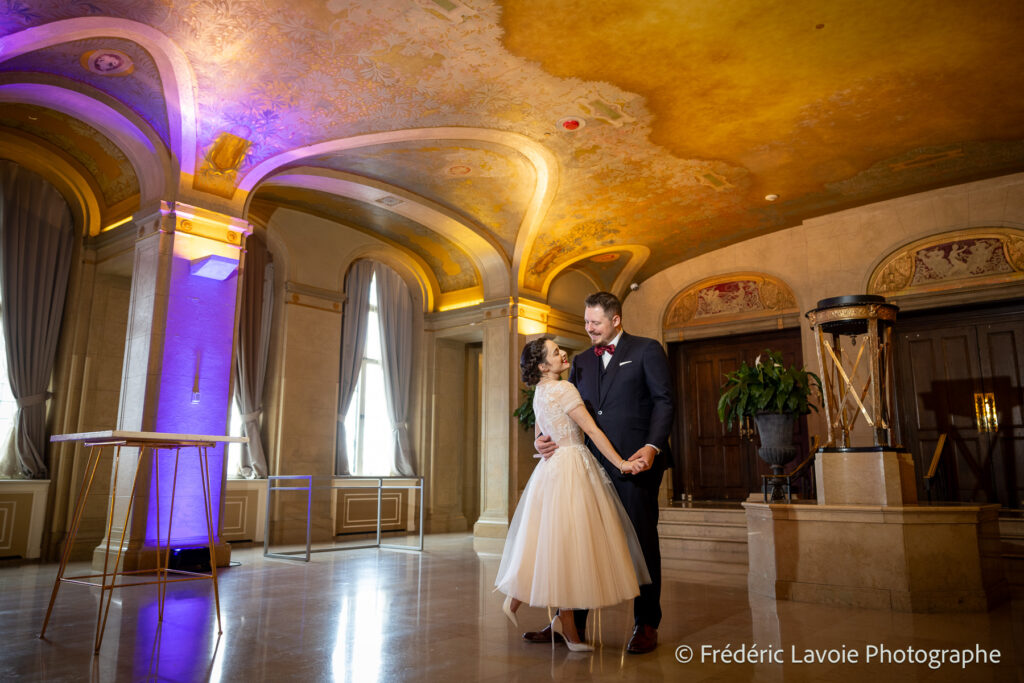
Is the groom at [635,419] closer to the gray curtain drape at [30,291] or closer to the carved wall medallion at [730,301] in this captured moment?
the gray curtain drape at [30,291]

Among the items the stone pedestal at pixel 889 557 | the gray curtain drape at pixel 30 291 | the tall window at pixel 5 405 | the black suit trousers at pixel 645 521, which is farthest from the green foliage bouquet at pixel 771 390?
the tall window at pixel 5 405

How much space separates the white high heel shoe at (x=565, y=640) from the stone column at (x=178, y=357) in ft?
14.2

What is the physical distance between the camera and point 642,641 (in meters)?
3.18

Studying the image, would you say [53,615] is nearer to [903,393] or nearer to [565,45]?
[565,45]

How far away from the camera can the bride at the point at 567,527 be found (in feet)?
9.75

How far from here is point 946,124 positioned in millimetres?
7688

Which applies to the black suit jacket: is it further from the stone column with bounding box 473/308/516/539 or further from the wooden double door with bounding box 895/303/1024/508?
the wooden double door with bounding box 895/303/1024/508

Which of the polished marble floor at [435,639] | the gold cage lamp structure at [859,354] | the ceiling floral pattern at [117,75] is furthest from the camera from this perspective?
the ceiling floral pattern at [117,75]

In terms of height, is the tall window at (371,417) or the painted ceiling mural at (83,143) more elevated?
the painted ceiling mural at (83,143)

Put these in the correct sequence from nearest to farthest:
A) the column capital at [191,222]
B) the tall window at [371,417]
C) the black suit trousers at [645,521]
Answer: the black suit trousers at [645,521] → the column capital at [191,222] → the tall window at [371,417]

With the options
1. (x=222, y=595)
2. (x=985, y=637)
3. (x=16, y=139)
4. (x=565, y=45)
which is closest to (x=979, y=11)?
(x=565, y=45)

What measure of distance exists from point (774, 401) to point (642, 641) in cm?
373

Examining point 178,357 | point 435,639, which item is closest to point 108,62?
point 178,357

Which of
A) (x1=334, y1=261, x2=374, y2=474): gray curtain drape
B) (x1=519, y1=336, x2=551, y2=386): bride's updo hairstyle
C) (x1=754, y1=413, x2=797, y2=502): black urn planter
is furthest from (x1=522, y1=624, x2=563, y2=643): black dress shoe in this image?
(x1=334, y1=261, x2=374, y2=474): gray curtain drape
